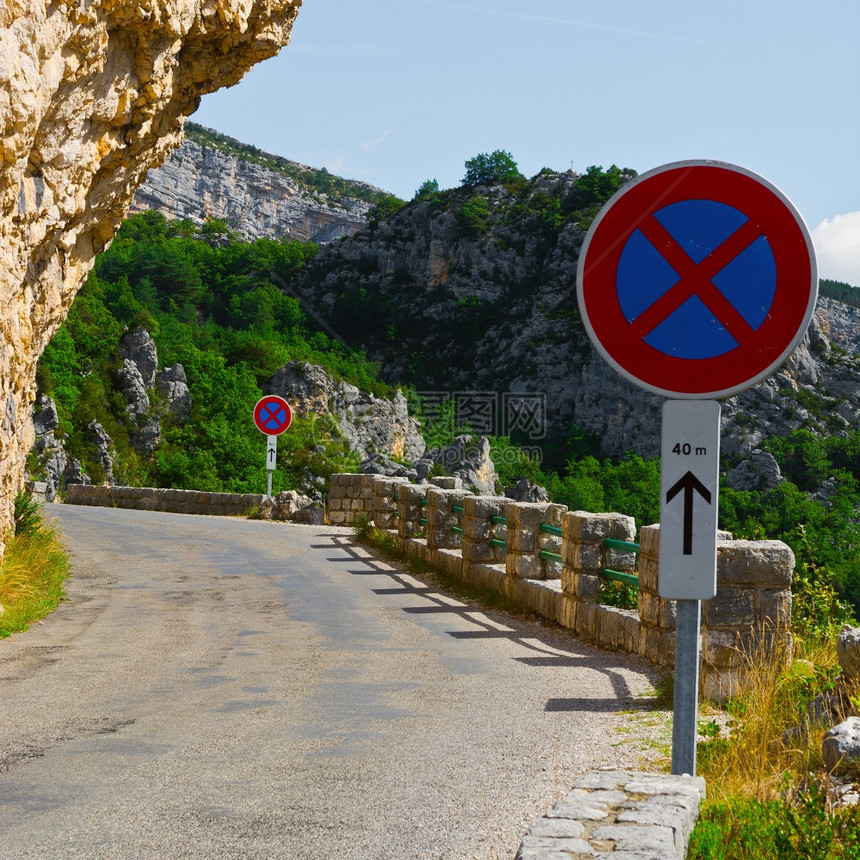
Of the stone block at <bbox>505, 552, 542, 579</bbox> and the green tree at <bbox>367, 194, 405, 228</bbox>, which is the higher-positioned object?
the green tree at <bbox>367, 194, 405, 228</bbox>

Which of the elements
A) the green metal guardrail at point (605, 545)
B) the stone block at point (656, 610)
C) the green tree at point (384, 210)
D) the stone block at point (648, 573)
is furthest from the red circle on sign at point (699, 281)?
the green tree at point (384, 210)

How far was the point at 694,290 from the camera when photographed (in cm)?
294

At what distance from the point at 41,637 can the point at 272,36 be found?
988 centimetres

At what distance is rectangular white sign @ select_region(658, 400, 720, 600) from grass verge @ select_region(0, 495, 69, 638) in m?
6.51

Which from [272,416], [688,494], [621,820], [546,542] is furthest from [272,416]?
[621,820]

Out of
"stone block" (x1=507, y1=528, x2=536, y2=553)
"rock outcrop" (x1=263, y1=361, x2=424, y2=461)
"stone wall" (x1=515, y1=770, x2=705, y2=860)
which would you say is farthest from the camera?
"rock outcrop" (x1=263, y1=361, x2=424, y2=461)

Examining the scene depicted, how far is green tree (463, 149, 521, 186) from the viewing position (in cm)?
10544

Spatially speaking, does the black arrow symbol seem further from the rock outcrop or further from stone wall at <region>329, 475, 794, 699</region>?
the rock outcrop

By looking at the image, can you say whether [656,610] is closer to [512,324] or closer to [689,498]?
[689,498]

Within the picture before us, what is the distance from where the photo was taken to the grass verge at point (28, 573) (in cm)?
829

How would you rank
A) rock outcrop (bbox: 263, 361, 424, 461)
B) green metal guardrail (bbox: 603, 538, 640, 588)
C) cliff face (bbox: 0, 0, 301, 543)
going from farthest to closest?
rock outcrop (bbox: 263, 361, 424, 461)
cliff face (bbox: 0, 0, 301, 543)
green metal guardrail (bbox: 603, 538, 640, 588)

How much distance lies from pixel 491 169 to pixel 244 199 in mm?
64742

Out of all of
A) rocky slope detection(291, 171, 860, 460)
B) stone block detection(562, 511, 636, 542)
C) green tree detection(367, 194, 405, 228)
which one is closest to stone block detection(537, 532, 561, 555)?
stone block detection(562, 511, 636, 542)

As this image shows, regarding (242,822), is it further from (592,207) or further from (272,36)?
(592,207)
